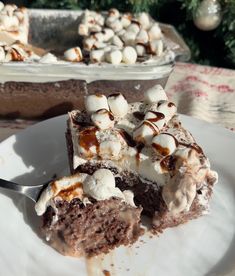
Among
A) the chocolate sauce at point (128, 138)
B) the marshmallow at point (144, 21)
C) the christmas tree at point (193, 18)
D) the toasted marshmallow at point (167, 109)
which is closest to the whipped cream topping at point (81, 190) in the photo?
the chocolate sauce at point (128, 138)

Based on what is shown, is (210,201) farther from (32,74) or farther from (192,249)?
(32,74)

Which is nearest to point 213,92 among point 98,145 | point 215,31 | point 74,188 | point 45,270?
point 215,31

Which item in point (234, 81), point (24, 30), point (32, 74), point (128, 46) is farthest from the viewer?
point (234, 81)

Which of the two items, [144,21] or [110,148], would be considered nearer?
[110,148]

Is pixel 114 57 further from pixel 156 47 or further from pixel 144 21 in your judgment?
pixel 144 21

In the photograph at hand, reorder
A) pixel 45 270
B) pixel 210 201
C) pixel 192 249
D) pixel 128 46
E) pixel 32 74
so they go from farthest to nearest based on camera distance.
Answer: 1. pixel 128 46
2. pixel 32 74
3. pixel 210 201
4. pixel 192 249
5. pixel 45 270

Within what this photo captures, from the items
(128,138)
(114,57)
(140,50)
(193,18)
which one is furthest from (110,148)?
(193,18)
